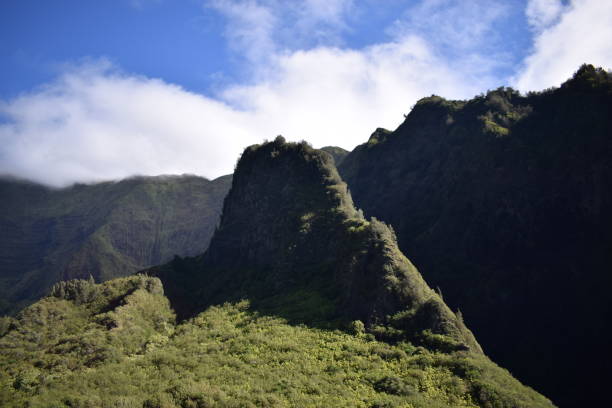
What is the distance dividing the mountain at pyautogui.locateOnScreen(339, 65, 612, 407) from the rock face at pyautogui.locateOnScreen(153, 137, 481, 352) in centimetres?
1969

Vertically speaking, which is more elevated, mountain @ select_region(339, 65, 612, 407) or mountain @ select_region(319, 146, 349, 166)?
mountain @ select_region(319, 146, 349, 166)

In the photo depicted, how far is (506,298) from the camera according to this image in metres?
54.4

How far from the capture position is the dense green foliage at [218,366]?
2503 centimetres

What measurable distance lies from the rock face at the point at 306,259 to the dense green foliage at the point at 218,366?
3245 millimetres

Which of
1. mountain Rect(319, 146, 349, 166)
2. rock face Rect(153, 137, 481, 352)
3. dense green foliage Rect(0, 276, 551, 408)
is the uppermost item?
mountain Rect(319, 146, 349, 166)

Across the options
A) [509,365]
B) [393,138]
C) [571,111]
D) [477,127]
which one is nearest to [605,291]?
[509,365]

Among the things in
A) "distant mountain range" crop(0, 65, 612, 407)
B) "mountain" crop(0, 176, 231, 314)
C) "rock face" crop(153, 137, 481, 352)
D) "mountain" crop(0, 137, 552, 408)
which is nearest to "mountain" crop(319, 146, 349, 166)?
"mountain" crop(0, 176, 231, 314)

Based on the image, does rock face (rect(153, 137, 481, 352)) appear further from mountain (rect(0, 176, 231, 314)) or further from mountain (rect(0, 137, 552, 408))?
mountain (rect(0, 176, 231, 314))

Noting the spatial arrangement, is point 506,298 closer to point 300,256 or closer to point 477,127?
point 300,256

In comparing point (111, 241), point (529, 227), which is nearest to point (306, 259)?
point (529, 227)

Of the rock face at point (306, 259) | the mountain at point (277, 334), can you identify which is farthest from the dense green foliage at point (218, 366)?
the rock face at point (306, 259)

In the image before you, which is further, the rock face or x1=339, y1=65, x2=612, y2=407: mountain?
x1=339, y1=65, x2=612, y2=407: mountain

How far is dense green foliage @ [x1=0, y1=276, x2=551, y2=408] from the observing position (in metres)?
25.0

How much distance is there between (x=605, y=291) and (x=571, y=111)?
34510 millimetres
